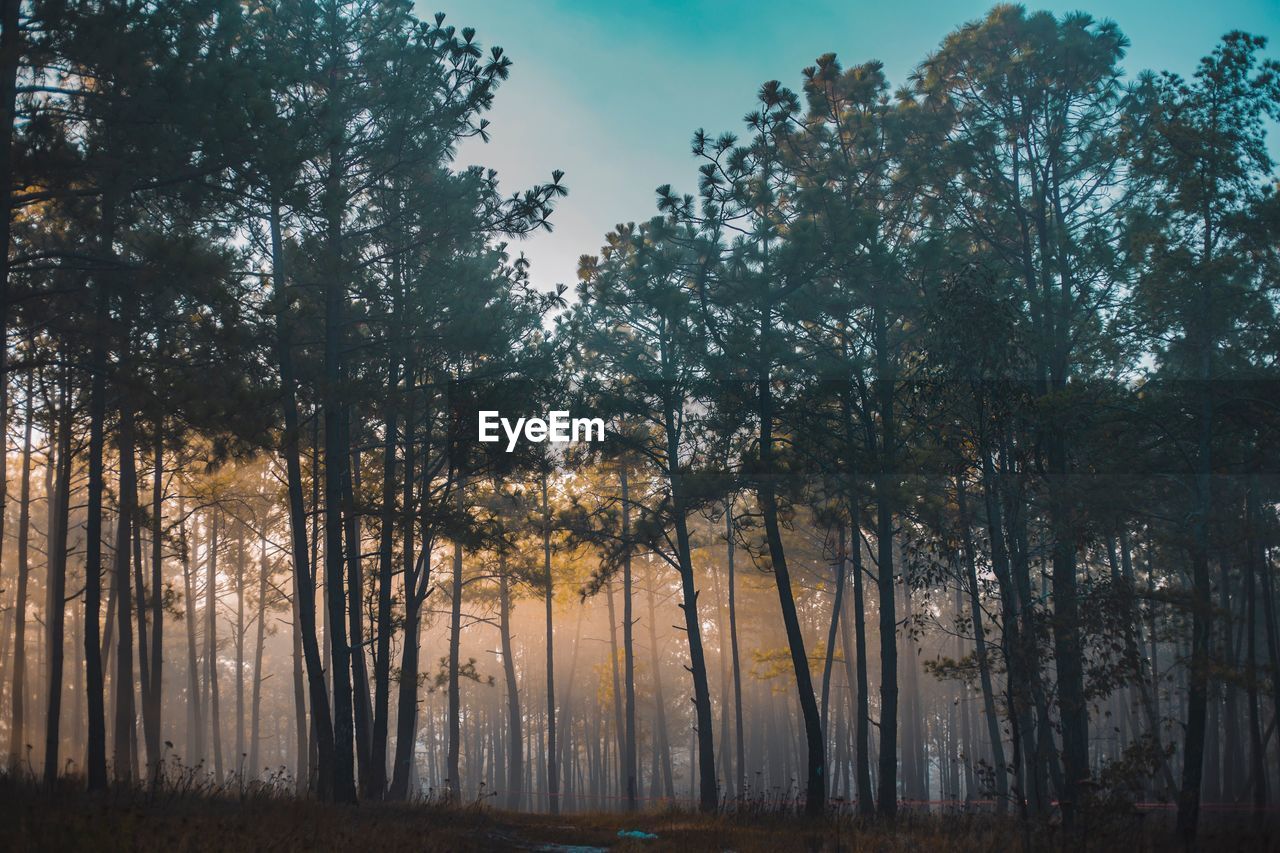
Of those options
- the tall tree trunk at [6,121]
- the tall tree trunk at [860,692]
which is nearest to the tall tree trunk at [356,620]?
the tall tree trunk at [6,121]

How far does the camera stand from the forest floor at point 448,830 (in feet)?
26.2

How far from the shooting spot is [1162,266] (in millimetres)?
14734

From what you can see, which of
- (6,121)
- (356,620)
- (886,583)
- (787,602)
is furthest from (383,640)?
(6,121)

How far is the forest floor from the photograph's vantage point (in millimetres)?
7988

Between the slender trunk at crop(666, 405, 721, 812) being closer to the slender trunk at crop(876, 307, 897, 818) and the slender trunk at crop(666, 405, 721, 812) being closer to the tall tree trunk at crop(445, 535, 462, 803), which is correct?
the slender trunk at crop(876, 307, 897, 818)

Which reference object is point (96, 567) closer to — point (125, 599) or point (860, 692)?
point (125, 599)

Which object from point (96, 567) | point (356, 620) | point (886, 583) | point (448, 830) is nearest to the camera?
point (448, 830)

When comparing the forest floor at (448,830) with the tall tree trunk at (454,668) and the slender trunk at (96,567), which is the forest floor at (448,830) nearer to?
the slender trunk at (96,567)

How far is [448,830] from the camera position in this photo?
10.9 m

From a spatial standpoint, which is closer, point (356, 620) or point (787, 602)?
point (356, 620)

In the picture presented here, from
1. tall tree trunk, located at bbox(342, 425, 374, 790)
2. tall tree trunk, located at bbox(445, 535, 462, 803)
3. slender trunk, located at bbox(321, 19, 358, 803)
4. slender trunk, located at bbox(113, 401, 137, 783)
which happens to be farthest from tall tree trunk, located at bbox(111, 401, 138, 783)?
tall tree trunk, located at bbox(445, 535, 462, 803)

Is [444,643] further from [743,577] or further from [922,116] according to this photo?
[922,116]

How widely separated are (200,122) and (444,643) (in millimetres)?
56555

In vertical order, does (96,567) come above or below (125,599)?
above
